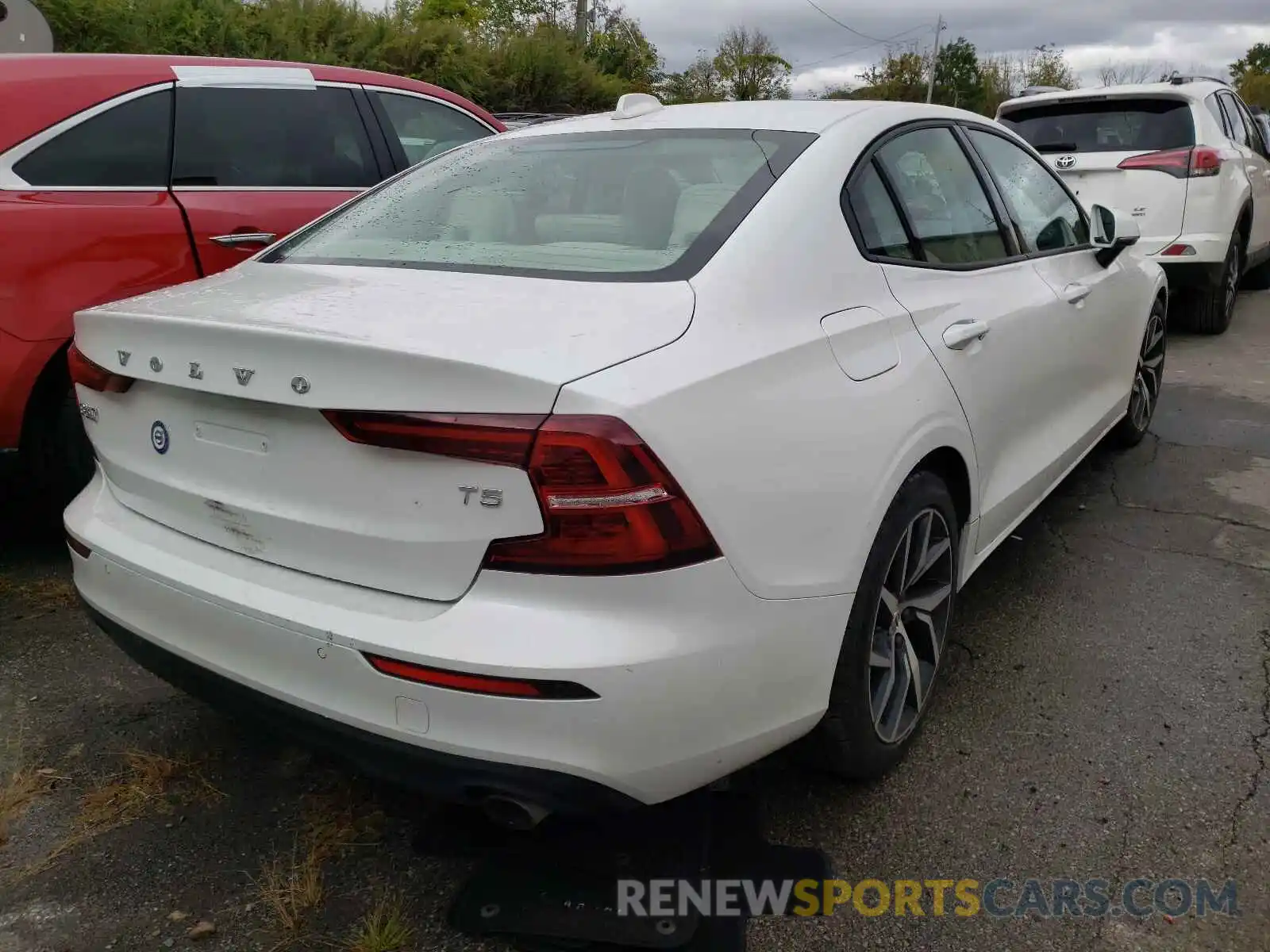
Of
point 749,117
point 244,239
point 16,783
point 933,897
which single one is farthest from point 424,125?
point 933,897

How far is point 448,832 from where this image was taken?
2309 millimetres

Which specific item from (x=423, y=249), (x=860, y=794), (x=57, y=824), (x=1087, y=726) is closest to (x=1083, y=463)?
(x=1087, y=726)

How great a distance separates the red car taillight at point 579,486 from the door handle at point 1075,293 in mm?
2238

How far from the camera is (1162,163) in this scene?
6.78 meters

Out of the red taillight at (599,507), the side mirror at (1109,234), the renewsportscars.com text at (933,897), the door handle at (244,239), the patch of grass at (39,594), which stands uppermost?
the side mirror at (1109,234)

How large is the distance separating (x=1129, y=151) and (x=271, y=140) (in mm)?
5575

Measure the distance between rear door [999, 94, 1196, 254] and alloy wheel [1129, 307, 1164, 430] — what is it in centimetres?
220

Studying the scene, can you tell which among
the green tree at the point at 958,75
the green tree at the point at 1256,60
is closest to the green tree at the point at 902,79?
the green tree at the point at 958,75

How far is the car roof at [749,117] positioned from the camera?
8.61ft

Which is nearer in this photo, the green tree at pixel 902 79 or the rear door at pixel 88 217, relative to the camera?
the rear door at pixel 88 217

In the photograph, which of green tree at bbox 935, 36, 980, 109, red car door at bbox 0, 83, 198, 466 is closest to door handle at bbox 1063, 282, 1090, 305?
red car door at bbox 0, 83, 198, 466

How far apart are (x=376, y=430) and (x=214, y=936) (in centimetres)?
110

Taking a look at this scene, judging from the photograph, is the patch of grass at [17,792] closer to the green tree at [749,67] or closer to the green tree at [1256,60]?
the green tree at [749,67]

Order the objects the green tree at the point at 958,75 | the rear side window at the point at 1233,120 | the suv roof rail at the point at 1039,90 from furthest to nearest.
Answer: the green tree at the point at 958,75 → the rear side window at the point at 1233,120 → the suv roof rail at the point at 1039,90
